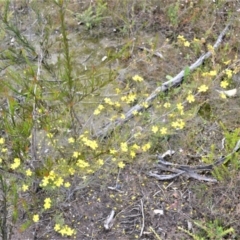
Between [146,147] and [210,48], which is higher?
[210,48]

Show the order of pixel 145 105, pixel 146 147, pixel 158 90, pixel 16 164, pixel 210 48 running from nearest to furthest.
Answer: pixel 16 164, pixel 146 147, pixel 145 105, pixel 158 90, pixel 210 48

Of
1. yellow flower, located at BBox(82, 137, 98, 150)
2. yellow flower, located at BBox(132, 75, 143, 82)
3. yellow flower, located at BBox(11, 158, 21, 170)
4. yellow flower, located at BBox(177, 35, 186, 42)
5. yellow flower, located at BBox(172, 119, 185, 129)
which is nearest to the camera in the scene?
yellow flower, located at BBox(11, 158, 21, 170)

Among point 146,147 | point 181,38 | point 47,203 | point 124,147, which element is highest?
point 181,38

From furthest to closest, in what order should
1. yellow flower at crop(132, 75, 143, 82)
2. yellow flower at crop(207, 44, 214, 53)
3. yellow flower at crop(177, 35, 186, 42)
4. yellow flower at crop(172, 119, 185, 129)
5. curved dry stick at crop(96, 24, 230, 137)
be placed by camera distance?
yellow flower at crop(177, 35, 186, 42) → yellow flower at crop(207, 44, 214, 53) → yellow flower at crop(132, 75, 143, 82) → curved dry stick at crop(96, 24, 230, 137) → yellow flower at crop(172, 119, 185, 129)

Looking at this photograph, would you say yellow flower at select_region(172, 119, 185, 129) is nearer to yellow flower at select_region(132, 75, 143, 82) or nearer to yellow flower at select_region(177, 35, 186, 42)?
yellow flower at select_region(132, 75, 143, 82)

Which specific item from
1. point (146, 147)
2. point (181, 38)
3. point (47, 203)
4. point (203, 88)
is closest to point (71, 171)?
point (47, 203)

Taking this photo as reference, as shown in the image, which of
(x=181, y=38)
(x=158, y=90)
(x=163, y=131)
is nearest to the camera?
(x=163, y=131)

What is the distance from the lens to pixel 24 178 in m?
3.01

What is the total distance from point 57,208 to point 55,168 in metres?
0.36

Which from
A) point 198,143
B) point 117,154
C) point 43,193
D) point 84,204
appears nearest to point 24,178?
point 43,193

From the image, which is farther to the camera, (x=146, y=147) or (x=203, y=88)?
(x=203, y=88)

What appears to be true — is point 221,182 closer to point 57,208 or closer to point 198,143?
point 198,143

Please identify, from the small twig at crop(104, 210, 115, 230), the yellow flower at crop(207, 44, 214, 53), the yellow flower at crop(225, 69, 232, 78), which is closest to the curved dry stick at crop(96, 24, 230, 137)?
the yellow flower at crop(207, 44, 214, 53)

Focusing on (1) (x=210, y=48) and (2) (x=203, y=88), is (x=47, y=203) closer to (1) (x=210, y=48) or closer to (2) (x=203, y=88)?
(2) (x=203, y=88)
